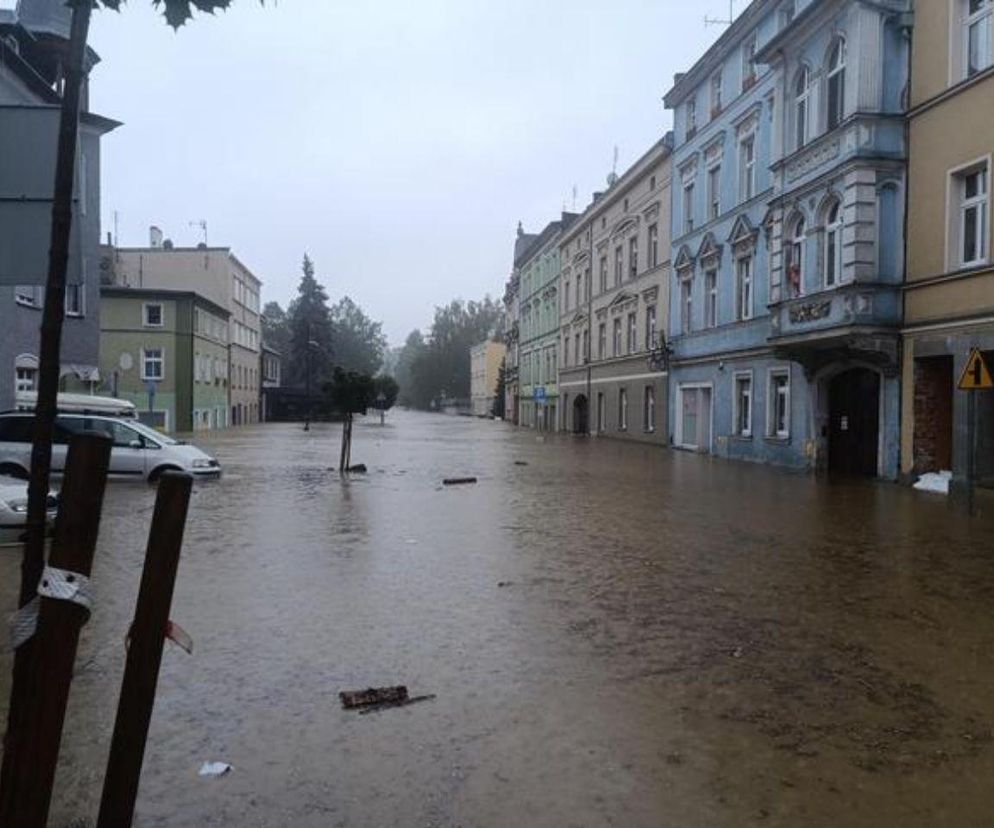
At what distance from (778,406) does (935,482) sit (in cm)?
782

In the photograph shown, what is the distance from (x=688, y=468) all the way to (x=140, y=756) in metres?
22.9

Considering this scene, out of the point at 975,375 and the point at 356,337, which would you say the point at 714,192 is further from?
the point at 356,337

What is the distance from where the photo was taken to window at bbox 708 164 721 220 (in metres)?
30.7

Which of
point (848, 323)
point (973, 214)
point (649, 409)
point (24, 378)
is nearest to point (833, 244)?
point (848, 323)

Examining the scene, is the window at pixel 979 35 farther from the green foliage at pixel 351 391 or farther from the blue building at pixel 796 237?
the green foliage at pixel 351 391

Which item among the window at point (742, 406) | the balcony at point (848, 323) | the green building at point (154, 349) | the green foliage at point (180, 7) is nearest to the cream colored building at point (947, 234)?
the balcony at point (848, 323)

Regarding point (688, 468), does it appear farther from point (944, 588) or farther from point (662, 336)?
point (944, 588)

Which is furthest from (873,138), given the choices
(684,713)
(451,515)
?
(684,713)

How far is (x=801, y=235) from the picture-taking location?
75.4 feet

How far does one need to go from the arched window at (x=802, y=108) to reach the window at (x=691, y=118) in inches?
388

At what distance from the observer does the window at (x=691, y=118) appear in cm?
3331

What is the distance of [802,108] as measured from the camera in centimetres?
2328

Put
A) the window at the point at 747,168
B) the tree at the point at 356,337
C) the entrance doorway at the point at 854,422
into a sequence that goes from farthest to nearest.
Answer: the tree at the point at 356,337 → the window at the point at 747,168 → the entrance doorway at the point at 854,422

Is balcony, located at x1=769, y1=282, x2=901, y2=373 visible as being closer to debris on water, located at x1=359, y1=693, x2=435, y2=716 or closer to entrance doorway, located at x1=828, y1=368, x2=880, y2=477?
entrance doorway, located at x1=828, y1=368, x2=880, y2=477
